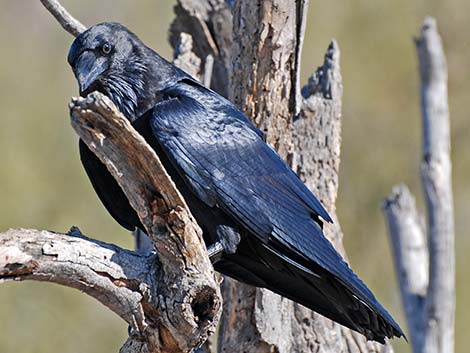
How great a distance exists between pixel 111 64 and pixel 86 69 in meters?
0.16

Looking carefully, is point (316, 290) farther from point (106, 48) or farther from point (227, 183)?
point (106, 48)

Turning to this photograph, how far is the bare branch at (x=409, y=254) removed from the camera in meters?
7.28

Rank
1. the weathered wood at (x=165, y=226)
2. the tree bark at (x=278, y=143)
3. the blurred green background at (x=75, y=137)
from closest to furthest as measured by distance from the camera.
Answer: the weathered wood at (x=165, y=226) < the tree bark at (x=278, y=143) < the blurred green background at (x=75, y=137)

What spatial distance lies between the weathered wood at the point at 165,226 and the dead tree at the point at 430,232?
3309mm

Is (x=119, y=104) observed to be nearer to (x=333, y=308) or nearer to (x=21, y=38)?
(x=333, y=308)

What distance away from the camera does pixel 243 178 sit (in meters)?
4.79

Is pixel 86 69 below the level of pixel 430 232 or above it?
below

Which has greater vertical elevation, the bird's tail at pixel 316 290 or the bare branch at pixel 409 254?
the bare branch at pixel 409 254

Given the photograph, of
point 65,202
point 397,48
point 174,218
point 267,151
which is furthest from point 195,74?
point 397,48

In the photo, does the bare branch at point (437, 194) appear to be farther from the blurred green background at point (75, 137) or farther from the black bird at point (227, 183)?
the blurred green background at point (75, 137)

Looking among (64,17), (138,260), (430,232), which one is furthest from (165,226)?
(430,232)

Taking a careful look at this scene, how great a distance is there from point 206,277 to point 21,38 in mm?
10985

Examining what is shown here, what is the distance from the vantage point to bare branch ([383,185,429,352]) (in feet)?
23.9

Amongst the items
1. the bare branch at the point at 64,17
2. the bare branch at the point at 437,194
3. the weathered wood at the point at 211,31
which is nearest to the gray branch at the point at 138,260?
the bare branch at the point at 64,17
